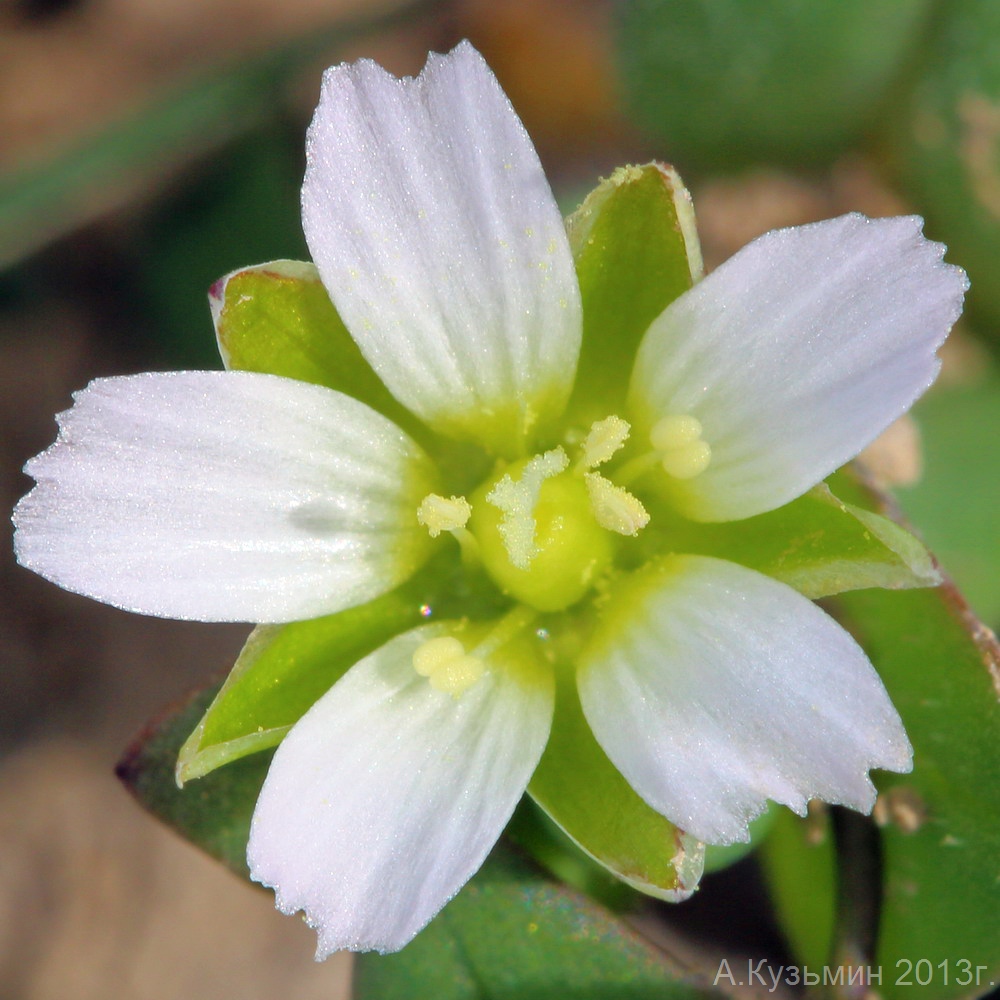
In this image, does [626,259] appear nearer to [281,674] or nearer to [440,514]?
[440,514]

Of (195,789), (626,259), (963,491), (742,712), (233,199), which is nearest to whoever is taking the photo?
(742,712)

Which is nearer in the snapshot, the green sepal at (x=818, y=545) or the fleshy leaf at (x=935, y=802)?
the green sepal at (x=818, y=545)

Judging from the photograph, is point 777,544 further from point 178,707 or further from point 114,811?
point 114,811

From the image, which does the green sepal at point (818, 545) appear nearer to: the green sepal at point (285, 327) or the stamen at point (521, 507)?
the stamen at point (521, 507)

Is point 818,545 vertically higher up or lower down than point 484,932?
higher up

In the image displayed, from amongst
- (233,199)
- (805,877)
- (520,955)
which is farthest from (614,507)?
(233,199)

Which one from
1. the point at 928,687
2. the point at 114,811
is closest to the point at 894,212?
the point at 928,687

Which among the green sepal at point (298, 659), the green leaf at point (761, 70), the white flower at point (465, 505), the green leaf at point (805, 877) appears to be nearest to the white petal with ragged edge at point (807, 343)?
the white flower at point (465, 505)

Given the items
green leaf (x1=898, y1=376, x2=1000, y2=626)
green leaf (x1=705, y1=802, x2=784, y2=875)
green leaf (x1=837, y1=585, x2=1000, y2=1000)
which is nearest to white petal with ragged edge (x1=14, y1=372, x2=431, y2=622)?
green leaf (x1=705, y1=802, x2=784, y2=875)
